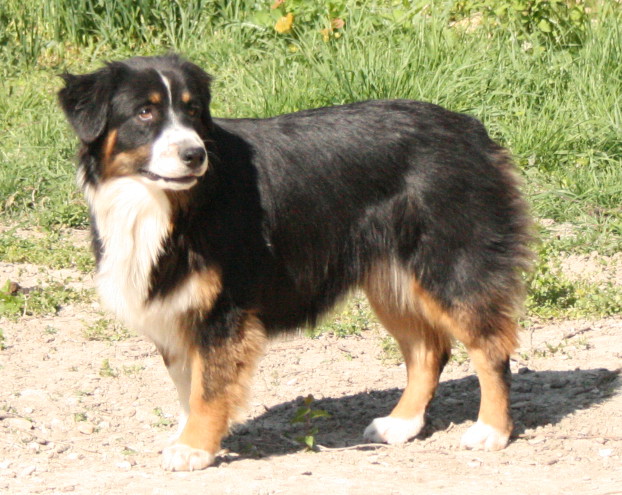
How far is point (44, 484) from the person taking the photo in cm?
413

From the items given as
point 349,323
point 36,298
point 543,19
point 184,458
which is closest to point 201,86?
point 184,458

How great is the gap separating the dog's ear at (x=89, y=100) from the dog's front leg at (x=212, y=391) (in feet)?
3.25

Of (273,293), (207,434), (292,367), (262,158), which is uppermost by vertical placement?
(262,158)

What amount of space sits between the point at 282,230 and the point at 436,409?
143 centimetres

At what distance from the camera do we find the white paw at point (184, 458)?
4309mm

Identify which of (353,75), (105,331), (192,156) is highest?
(192,156)

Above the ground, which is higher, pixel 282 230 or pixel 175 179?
pixel 175 179

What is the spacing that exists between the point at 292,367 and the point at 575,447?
175 centimetres

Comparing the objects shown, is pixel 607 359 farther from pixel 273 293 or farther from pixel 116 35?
pixel 116 35

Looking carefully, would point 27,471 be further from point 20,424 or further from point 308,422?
point 308,422

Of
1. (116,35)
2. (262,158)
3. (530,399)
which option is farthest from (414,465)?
(116,35)

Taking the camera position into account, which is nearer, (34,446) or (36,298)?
(34,446)

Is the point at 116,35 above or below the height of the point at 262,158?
below

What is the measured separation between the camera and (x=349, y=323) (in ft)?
20.5
